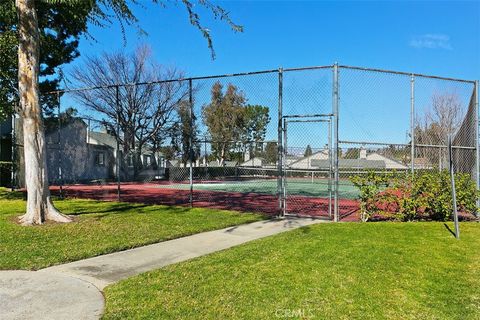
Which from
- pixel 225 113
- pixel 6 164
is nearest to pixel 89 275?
pixel 6 164

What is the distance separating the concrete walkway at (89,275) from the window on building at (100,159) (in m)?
20.8

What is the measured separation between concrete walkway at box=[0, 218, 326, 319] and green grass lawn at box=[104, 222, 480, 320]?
0.26 metres

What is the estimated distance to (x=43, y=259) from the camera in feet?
18.6

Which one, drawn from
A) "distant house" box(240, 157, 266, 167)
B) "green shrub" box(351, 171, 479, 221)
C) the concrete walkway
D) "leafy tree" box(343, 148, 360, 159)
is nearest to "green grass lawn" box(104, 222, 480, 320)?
the concrete walkway

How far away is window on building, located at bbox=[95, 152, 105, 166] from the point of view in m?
26.8

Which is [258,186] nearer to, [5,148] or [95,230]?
[5,148]

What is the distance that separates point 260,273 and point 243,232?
10.1 ft

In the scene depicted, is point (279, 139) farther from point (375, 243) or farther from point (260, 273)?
point (260, 273)

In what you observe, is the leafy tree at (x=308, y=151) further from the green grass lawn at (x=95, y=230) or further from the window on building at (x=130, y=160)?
the window on building at (x=130, y=160)

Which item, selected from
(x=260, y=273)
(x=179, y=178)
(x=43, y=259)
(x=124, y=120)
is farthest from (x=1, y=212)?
(x=124, y=120)

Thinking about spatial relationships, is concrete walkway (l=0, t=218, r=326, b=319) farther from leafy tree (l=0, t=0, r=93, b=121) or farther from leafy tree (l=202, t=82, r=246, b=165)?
leafy tree (l=202, t=82, r=246, b=165)

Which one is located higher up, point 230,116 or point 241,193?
point 230,116

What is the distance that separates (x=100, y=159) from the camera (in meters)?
28.2

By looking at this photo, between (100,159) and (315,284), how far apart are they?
1019 inches
